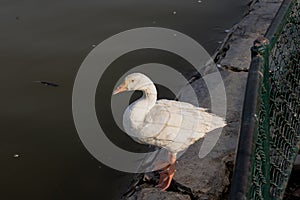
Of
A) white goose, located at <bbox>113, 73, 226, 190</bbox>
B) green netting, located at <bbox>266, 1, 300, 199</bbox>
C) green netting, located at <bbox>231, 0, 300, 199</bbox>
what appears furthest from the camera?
white goose, located at <bbox>113, 73, 226, 190</bbox>

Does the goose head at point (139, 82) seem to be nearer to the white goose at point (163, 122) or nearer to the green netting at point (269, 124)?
the white goose at point (163, 122)

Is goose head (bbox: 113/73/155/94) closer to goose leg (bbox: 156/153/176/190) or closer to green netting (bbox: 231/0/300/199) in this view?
goose leg (bbox: 156/153/176/190)

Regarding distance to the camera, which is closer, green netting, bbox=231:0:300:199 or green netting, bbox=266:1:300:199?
green netting, bbox=231:0:300:199

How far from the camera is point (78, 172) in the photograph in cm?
407

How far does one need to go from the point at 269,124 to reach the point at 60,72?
131 inches

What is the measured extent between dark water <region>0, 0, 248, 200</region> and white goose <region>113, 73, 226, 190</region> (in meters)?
0.81

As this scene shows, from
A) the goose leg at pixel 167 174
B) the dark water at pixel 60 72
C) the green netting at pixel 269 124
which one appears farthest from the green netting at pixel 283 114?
the dark water at pixel 60 72

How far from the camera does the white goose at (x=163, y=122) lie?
3.20 meters

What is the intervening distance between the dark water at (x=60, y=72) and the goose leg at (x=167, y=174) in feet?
2.05

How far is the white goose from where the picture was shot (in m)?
3.20

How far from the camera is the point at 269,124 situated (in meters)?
2.36

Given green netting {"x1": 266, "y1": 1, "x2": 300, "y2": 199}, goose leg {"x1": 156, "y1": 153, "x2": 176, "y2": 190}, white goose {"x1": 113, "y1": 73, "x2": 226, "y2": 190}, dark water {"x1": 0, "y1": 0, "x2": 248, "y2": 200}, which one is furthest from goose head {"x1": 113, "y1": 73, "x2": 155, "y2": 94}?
dark water {"x1": 0, "y1": 0, "x2": 248, "y2": 200}

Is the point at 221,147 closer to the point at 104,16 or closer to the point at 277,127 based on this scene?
the point at 277,127

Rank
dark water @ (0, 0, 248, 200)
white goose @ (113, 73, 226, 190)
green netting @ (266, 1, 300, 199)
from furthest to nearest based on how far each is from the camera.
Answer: dark water @ (0, 0, 248, 200) → white goose @ (113, 73, 226, 190) → green netting @ (266, 1, 300, 199)
